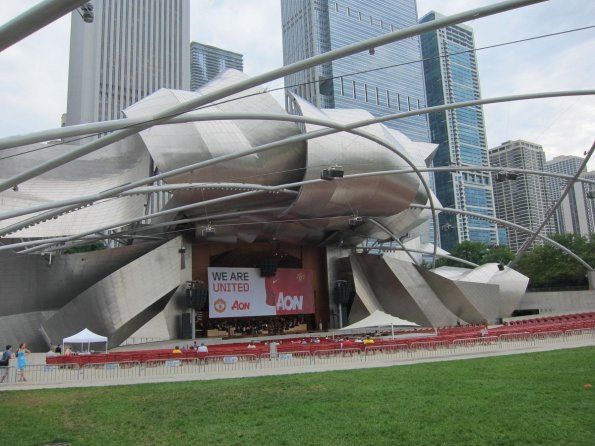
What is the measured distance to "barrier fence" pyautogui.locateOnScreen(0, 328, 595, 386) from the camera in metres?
16.2

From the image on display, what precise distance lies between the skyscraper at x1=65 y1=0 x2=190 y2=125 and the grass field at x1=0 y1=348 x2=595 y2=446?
94.6 meters

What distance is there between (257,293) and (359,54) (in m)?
69.0

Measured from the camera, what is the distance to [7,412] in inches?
393

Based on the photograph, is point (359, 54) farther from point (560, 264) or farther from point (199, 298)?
point (199, 298)

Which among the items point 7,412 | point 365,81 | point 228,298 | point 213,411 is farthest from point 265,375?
point 365,81

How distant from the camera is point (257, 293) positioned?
39.2 meters

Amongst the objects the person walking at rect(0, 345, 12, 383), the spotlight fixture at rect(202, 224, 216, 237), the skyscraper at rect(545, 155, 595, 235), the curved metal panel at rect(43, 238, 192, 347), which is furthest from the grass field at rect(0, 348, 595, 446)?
the skyscraper at rect(545, 155, 595, 235)

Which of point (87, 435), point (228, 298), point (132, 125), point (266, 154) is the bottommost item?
point (87, 435)

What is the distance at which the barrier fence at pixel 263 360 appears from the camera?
639 inches

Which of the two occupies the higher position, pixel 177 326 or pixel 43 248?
pixel 43 248

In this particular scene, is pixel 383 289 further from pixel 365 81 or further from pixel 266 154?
pixel 365 81

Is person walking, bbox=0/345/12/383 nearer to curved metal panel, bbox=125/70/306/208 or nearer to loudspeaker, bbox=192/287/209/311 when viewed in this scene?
curved metal panel, bbox=125/70/306/208

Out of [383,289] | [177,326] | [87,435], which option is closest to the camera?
[87,435]

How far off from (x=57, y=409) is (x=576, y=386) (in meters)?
10.2
